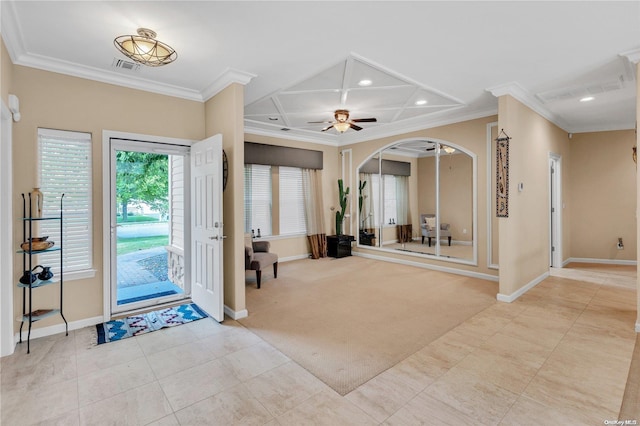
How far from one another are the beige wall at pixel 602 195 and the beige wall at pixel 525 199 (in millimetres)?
1606

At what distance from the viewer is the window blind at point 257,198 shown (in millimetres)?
6066

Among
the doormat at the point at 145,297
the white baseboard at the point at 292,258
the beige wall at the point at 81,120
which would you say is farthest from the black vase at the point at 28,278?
the white baseboard at the point at 292,258

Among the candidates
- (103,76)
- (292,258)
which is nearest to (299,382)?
(103,76)

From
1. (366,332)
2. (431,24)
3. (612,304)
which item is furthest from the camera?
(612,304)

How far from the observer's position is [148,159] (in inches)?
274

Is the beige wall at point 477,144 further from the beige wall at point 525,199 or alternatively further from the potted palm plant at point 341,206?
the potted palm plant at point 341,206

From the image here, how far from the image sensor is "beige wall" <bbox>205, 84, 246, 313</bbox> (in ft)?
11.2

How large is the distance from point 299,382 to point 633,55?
168 inches

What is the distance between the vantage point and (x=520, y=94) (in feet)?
13.4

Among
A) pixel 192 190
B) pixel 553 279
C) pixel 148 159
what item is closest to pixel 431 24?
pixel 192 190

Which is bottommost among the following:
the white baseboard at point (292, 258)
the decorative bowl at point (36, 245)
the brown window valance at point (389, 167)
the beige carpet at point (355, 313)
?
the beige carpet at point (355, 313)

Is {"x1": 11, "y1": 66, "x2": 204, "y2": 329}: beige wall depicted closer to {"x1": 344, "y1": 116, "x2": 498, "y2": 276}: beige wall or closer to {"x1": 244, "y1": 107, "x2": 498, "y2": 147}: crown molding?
{"x1": 244, "y1": 107, "x2": 498, "y2": 147}: crown molding

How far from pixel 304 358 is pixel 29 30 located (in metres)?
3.54

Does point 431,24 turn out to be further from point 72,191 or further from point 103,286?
point 103,286
